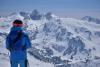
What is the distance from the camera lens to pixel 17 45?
253 inches

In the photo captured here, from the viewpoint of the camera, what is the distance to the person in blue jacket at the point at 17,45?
20.8 feet

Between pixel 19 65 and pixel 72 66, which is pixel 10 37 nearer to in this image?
pixel 19 65

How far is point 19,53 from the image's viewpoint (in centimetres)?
637

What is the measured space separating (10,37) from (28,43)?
0.44 m

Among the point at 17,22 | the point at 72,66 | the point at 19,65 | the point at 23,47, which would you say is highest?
the point at 17,22

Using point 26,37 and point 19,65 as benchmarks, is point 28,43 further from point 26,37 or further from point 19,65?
point 19,65

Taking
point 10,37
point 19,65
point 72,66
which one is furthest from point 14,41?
point 72,66

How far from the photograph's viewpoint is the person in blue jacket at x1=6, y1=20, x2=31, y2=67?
6348 millimetres

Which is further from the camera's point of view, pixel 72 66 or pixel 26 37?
pixel 72 66

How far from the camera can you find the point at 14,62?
6.43 meters

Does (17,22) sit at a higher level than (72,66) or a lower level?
higher

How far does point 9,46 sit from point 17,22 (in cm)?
58

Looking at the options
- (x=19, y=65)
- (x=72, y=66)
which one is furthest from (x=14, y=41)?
(x=72, y=66)

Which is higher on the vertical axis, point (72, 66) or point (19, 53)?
point (19, 53)
